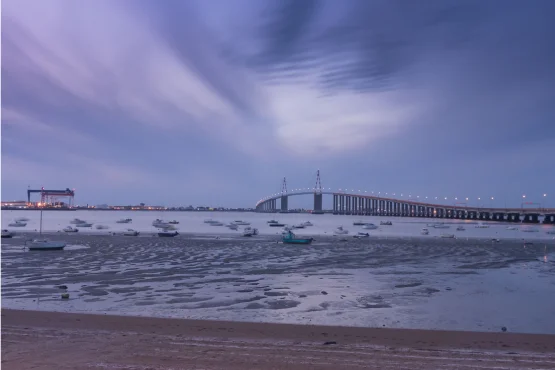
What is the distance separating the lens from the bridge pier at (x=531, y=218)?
11475 centimetres

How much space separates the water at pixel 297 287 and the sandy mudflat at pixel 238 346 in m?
1.15

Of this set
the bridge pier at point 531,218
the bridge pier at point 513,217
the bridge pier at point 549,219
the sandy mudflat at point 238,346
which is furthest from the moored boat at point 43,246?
the bridge pier at point 513,217

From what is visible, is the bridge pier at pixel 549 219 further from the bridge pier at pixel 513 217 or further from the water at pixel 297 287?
the water at pixel 297 287

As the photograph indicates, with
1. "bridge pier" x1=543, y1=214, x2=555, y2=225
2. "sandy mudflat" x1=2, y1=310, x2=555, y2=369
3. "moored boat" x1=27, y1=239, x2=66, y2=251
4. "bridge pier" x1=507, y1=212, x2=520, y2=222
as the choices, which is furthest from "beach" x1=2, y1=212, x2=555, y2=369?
"bridge pier" x1=507, y1=212, x2=520, y2=222

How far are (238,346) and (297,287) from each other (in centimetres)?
872

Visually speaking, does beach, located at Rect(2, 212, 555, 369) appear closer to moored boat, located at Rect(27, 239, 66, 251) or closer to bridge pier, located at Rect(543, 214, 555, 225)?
moored boat, located at Rect(27, 239, 66, 251)

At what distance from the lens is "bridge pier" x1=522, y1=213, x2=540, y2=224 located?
376ft

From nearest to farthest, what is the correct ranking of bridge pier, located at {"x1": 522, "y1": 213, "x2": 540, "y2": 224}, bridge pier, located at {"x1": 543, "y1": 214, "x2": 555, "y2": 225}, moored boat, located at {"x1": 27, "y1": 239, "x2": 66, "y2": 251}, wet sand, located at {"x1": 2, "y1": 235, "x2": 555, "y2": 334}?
wet sand, located at {"x1": 2, "y1": 235, "x2": 555, "y2": 334}
moored boat, located at {"x1": 27, "y1": 239, "x2": 66, "y2": 251}
bridge pier, located at {"x1": 543, "y1": 214, "x2": 555, "y2": 225}
bridge pier, located at {"x1": 522, "y1": 213, "x2": 540, "y2": 224}

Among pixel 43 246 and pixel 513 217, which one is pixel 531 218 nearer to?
pixel 513 217

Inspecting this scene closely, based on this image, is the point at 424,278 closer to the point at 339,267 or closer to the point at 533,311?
the point at 339,267

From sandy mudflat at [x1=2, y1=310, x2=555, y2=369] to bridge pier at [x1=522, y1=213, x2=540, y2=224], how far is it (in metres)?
117

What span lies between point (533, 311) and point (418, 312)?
3.38 meters

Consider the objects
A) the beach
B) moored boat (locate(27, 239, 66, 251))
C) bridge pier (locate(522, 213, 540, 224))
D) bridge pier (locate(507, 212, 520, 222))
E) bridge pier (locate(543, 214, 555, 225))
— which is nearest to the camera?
the beach

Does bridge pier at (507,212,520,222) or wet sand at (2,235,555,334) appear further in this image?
bridge pier at (507,212,520,222)
